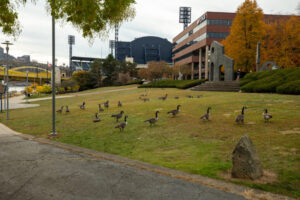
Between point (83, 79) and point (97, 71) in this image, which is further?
point (97, 71)

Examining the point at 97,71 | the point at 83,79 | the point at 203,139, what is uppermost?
the point at 97,71

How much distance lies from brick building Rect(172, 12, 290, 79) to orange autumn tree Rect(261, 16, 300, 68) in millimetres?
18671

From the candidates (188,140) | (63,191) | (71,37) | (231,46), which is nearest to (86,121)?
(188,140)

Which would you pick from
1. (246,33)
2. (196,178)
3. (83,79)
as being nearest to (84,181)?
(196,178)

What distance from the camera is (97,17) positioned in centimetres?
717

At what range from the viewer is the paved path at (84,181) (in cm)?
474

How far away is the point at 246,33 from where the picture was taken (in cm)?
3722

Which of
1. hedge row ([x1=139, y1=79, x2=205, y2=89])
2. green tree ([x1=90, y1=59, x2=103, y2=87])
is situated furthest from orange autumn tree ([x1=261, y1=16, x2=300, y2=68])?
green tree ([x1=90, y1=59, x2=103, y2=87])

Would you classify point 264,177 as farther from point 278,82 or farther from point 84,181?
point 278,82

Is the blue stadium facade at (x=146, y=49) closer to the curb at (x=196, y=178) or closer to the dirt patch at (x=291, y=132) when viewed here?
Result: the dirt patch at (x=291, y=132)

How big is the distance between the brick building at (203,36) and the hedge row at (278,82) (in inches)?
1460

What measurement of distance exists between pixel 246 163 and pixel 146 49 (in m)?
147

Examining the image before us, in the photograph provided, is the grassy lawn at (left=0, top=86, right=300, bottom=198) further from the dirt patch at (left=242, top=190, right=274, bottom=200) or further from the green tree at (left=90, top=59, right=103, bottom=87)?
the green tree at (left=90, top=59, right=103, bottom=87)

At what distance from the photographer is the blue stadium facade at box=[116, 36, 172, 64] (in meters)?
147
